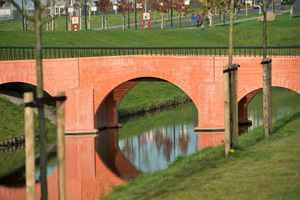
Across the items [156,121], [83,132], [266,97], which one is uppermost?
[266,97]

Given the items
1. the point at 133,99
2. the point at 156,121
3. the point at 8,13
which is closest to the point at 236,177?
the point at 156,121

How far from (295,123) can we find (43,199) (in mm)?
16767

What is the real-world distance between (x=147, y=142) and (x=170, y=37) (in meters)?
30.3

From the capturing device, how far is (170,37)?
200 feet

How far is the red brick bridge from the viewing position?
1300 inches

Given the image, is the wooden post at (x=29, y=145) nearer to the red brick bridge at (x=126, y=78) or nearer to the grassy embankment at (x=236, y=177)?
the grassy embankment at (x=236, y=177)

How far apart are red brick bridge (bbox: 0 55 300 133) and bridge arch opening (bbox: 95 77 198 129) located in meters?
0.73

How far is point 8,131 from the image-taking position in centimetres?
3303

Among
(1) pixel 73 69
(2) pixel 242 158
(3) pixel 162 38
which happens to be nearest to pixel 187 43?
(3) pixel 162 38

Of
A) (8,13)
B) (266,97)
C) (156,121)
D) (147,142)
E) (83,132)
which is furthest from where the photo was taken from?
(8,13)

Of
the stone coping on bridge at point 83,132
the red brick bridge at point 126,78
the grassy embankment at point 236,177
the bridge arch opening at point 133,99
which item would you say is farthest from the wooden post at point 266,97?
the stone coping on bridge at point 83,132

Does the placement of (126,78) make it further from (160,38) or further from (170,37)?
(170,37)

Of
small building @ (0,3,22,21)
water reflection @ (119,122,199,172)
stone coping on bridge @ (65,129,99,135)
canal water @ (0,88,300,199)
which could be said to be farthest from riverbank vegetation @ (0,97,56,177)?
small building @ (0,3,22,21)

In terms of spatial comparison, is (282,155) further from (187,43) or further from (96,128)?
(187,43)
